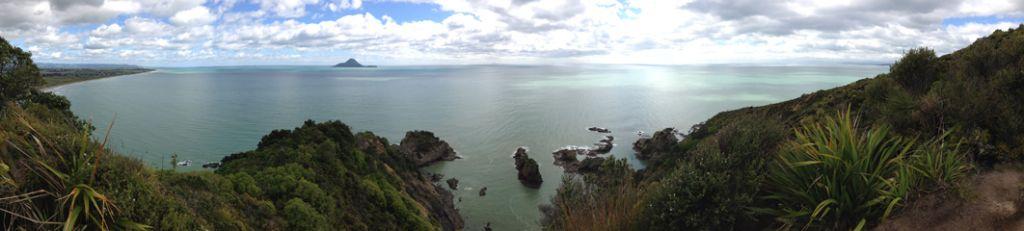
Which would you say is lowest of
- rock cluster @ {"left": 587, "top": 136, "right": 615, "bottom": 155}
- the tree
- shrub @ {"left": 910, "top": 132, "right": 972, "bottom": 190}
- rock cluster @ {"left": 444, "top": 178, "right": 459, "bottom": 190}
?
rock cluster @ {"left": 444, "top": 178, "right": 459, "bottom": 190}

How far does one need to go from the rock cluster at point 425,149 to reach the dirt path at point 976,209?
4877 centimetres

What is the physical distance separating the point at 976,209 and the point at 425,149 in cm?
5134

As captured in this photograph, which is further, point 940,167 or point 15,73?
point 15,73

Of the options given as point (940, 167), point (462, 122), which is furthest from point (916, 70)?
point (462, 122)

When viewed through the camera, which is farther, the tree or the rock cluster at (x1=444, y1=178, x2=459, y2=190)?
the rock cluster at (x1=444, y1=178, x2=459, y2=190)

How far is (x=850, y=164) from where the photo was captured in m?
6.82

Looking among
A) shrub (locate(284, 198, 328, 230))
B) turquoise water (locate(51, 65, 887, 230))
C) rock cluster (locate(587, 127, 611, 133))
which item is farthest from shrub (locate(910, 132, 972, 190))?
rock cluster (locate(587, 127, 611, 133))

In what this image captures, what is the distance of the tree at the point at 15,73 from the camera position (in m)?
20.0

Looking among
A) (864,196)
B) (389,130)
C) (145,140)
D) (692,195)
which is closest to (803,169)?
(864,196)

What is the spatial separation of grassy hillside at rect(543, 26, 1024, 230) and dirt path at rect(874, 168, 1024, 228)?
159mm

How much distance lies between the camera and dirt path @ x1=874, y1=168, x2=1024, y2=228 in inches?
243

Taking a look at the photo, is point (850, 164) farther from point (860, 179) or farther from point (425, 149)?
point (425, 149)

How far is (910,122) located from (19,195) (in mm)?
13408

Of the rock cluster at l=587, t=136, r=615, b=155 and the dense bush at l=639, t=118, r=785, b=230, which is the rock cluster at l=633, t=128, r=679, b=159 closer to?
the rock cluster at l=587, t=136, r=615, b=155
